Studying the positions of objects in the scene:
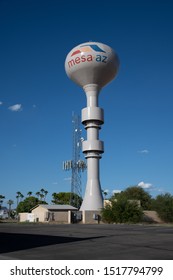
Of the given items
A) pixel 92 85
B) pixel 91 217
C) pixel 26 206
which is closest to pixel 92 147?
pixel 92 85

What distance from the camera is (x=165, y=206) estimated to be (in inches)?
2169

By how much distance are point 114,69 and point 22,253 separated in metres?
48.1

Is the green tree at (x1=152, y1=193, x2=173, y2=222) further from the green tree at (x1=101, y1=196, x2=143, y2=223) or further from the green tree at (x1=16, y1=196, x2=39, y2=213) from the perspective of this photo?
the green tree at (x1=16, y1=196, x2=39, y2=213)

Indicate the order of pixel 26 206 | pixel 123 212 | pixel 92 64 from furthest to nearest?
1. pixel 26 206
2. pixel 92 64
3. pixel 123 212

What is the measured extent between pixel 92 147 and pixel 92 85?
10.3 m

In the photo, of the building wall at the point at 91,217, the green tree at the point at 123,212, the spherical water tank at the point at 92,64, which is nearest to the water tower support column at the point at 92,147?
the building wall at the point at 91,217

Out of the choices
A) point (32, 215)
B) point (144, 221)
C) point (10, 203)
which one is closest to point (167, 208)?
point (144, 221)

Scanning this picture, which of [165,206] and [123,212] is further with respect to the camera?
[165,206]

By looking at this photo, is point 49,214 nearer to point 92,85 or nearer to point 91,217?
point 91,217

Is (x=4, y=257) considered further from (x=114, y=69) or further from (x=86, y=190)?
(x=114, y=69)

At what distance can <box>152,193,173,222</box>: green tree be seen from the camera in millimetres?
54750

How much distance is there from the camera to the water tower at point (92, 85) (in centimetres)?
5528

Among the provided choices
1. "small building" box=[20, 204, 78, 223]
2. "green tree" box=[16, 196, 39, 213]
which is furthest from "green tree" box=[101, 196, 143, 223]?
"green tree" box=[16, 196, 39, 213]

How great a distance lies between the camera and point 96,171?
5672 centimetres
